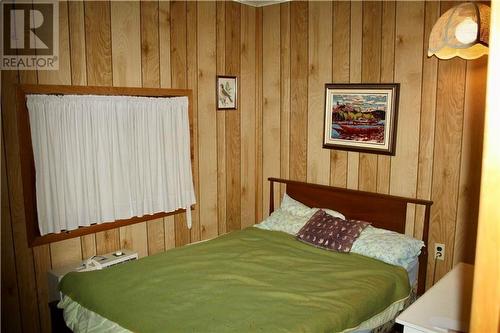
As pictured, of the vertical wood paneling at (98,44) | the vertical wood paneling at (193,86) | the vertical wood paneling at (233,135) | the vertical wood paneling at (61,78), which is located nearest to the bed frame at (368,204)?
the vertical wood paneling at (233,135)

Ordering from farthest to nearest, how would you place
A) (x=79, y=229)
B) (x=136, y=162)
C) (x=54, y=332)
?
(x=136, y=162) → (x=79, y=229) → (x=54, y=332)

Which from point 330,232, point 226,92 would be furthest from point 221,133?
point 330,232

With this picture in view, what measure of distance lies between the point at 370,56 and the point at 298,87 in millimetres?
735

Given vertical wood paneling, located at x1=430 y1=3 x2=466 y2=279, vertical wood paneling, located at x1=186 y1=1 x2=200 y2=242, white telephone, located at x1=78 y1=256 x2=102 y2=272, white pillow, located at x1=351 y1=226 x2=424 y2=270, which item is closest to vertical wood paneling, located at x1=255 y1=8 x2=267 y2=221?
vertical wood paneling, located at x1=186 y1=1 x2=200 y2=242

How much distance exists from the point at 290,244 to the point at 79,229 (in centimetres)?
155

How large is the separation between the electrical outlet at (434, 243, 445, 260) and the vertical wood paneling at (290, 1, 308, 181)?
1.26m

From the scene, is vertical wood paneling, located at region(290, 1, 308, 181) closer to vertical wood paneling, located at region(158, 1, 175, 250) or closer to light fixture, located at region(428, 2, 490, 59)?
vertical wood paneling, located at region(158, 1, 175, 250)

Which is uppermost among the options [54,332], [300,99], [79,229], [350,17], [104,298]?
[350,17]

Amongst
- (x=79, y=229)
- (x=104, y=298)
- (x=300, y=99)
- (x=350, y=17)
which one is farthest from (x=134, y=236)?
(x=350, y=17)

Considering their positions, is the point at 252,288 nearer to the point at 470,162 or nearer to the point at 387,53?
the point at 470,162

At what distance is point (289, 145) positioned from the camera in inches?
160

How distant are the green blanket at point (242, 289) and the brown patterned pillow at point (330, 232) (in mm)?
66

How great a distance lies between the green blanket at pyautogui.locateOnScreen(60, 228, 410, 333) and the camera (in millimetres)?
2209

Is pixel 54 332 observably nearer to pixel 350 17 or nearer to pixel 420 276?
pixel 420 276
